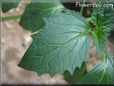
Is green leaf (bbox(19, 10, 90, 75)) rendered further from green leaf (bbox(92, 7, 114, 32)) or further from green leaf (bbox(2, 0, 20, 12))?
green leaf (bbox(2, 0, 20, 12))

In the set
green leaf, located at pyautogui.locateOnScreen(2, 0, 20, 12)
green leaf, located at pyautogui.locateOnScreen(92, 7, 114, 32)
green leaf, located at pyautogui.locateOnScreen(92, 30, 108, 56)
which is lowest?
green leaf, located at pyautogui.locateOnScreen(2, 0, 20, 12)

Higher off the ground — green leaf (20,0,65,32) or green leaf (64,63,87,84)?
green leaf (20,0,65,32)

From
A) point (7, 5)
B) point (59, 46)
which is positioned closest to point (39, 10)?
point (7, 5)

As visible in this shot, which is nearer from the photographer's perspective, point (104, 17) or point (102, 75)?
point (104, 17)

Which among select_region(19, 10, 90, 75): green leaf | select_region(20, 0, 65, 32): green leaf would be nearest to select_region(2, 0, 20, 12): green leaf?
select_region(20, 0, 65, 32): green leaf

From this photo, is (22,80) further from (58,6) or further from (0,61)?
(58,6)

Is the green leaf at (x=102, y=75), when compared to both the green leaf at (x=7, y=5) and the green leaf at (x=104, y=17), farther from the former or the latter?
the green leaf at (x=7, y=5)

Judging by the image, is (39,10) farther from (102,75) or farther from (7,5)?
(102,75)
